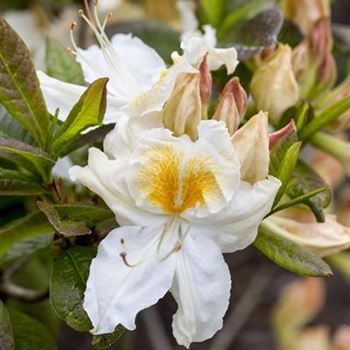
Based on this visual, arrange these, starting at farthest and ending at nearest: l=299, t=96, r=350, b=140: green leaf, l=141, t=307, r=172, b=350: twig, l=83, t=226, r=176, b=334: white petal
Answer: l=141, t=307, r=172, b=350: twig, l=299, t=96, r=350, b=140: green leaf, l=83, t=226, r=176, b=334: white petal

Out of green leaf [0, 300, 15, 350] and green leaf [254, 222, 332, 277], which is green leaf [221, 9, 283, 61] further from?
green leaf [0, 300, 15, 350]

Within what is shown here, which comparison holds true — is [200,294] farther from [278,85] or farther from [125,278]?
[278,85]

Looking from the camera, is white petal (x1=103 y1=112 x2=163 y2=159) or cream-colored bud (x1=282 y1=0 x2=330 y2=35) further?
cream-colored bud (x1=282 y1=0 x2=330 y2=35)

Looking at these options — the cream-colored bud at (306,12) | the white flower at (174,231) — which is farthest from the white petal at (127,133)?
the cream-colored bud at (306,12)

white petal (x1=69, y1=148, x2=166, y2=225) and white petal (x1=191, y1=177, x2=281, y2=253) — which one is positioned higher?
white petal (x1=69, y1=148, x2=166, y2=225)

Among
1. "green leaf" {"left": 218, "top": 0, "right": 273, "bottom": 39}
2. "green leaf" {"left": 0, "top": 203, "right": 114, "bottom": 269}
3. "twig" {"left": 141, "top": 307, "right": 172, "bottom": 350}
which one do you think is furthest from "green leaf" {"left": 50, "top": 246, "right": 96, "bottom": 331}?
"twig" {"left": 141, "top": 307, "right": 172, "bottom": 350}

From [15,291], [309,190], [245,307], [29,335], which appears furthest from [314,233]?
[245,307]

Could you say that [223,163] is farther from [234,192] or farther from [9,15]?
[9,15]

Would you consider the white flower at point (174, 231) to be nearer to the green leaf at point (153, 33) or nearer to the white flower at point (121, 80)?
the white flower at point (121, 80)
